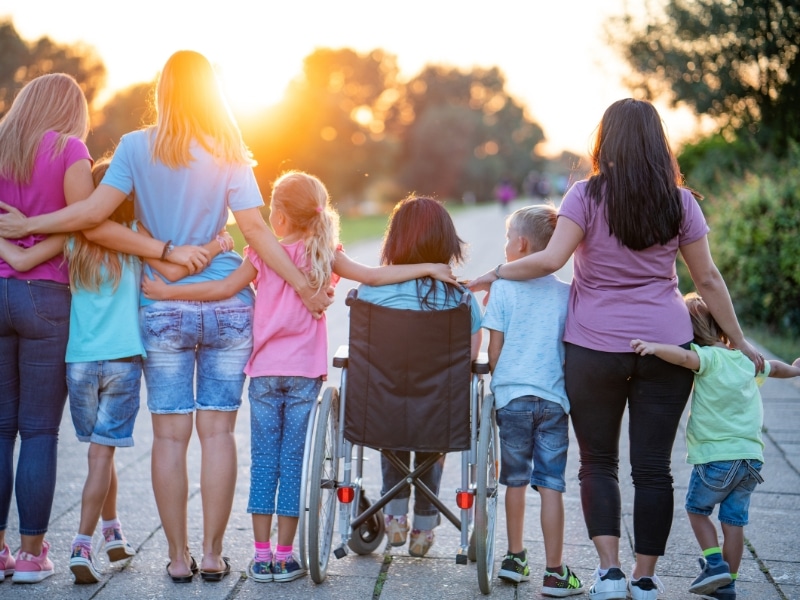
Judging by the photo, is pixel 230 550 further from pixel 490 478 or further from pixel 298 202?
pixel 298 202

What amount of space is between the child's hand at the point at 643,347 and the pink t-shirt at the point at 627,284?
0.16ft

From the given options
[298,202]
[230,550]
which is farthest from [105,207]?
[230,550]

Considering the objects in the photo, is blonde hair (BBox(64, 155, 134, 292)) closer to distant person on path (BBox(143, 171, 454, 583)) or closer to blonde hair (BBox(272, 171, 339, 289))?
distant person on path (BBox(143, 171, 454, 583))

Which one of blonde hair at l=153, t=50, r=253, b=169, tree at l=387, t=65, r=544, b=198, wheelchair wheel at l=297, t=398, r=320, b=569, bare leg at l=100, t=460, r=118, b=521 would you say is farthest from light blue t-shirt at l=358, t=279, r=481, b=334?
tree at l=387, t=65, r=544, b=198

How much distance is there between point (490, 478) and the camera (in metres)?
3.83

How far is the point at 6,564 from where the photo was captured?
3791mm

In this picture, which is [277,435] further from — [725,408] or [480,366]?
[725,408]

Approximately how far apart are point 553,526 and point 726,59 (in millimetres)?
14563

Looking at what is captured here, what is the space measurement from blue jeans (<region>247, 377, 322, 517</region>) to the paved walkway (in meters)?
0.35

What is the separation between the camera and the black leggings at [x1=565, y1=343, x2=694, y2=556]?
354 cm

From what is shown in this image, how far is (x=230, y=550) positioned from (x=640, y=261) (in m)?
2.15

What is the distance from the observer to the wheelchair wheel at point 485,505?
138 inches

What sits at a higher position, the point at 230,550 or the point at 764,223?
the point at 764,223

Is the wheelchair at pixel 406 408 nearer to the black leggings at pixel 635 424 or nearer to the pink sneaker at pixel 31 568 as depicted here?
the black leggings at pixel 635 424
